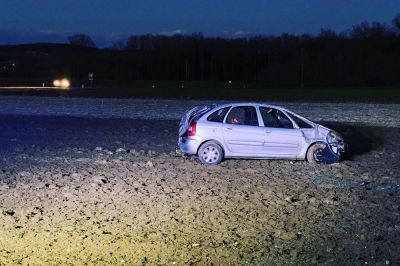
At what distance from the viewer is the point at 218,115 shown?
47.5ft

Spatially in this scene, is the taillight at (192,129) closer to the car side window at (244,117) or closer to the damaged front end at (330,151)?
the car side window at (244,117)

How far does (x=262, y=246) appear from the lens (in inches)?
304

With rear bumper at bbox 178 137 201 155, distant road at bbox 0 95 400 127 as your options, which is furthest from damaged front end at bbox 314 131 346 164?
distant road at bbox 0 95 400 127

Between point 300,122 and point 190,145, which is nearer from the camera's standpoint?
point 190,145

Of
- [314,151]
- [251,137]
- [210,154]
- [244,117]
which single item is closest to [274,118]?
[244,117]

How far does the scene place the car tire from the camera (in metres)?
14.5

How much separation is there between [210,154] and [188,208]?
15.1 ft

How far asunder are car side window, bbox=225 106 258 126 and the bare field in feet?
3.13

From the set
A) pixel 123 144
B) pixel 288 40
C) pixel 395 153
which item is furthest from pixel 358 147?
pixel 288 40

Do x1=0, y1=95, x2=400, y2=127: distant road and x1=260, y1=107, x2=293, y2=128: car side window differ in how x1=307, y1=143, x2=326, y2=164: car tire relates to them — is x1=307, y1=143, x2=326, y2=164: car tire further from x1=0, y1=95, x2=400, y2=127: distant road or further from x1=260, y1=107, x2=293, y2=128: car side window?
x1=0, y1=95, x2=400, y2=127: distant road

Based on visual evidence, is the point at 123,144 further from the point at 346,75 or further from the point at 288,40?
the point at 288,40

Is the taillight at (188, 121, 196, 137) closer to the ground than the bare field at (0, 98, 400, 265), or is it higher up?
higher up

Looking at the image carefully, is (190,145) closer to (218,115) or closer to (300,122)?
(218,115)

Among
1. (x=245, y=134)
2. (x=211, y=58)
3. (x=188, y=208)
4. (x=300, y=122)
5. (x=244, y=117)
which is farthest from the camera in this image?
(x=211, y=58)
